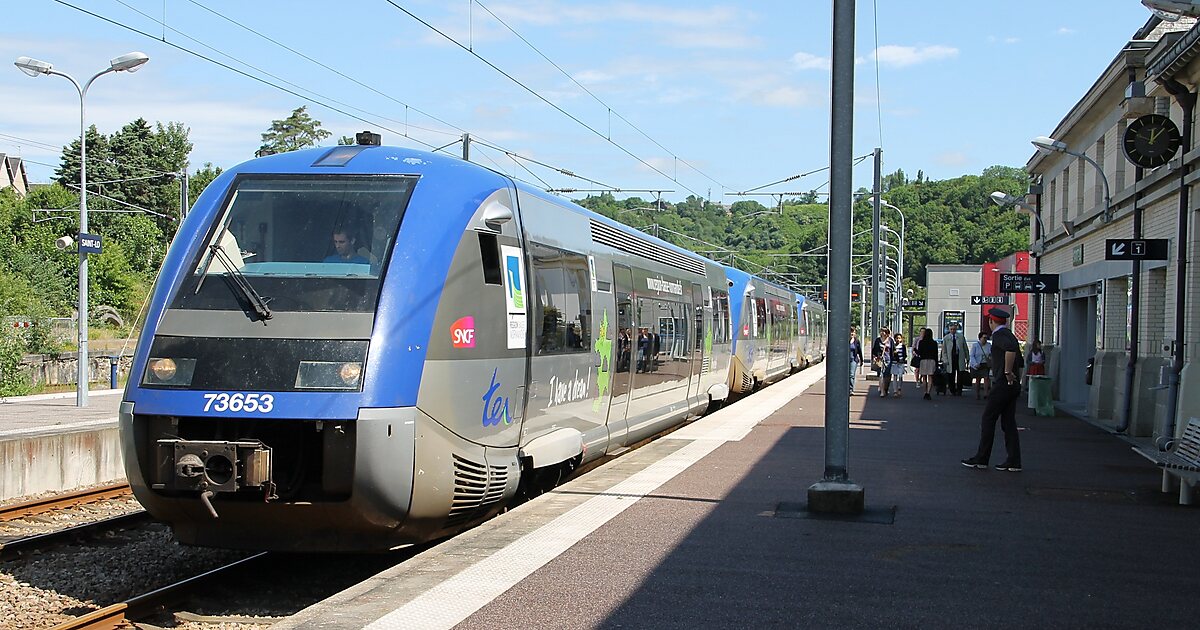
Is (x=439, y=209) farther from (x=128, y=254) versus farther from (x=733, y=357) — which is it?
(x=128, y=254)

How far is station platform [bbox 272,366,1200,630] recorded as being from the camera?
21.1 ft

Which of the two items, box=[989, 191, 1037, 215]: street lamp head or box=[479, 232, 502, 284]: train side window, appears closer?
box=[479, 232, 502, 284]: train side window

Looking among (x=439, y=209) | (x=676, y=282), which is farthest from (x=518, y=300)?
(x=676, y=282)

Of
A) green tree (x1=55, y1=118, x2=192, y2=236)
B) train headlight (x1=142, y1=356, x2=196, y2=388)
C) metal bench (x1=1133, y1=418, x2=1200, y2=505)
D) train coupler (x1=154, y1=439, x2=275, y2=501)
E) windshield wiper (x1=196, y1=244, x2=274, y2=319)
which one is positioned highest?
green tree (x1=55, y1=118, x2=192, y2=236)

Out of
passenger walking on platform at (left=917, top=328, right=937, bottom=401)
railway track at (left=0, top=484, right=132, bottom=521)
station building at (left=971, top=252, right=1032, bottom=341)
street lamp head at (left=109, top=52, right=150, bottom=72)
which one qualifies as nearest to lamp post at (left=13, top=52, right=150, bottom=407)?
street lamp head at (left=109, top=52, right=150, bottom=72)

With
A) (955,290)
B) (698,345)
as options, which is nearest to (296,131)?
(955,290)

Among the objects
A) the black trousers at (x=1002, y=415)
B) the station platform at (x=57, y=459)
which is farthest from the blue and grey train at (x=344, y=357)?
the station platform at (x=57, y=459)

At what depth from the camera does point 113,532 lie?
11.2 m

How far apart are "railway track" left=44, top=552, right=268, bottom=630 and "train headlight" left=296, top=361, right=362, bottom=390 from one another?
5.76ft

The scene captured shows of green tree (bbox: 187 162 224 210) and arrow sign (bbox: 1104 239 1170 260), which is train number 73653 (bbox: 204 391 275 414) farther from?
green tree (bbox: 187 162 224 210)

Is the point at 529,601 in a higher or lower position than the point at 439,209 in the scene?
lower

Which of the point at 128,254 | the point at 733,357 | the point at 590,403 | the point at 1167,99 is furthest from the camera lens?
the point at 128,254

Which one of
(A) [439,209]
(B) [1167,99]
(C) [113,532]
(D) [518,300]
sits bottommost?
(C) [113,532]

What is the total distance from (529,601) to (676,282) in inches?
454
